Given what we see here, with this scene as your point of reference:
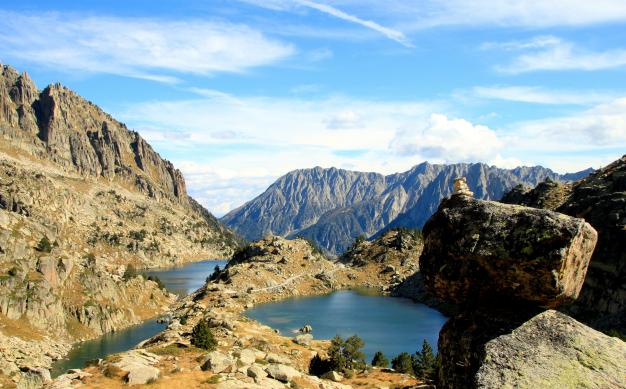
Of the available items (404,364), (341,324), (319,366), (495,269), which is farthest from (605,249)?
(495,269)

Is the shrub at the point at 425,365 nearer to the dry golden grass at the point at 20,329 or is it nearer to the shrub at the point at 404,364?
the shrub at the point at 404,364

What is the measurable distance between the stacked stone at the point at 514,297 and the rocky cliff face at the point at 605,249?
7532 cm

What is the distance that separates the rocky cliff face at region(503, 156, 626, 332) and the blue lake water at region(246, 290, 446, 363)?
29.6m

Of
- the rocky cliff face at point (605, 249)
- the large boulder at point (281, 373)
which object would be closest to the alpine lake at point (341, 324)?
the rocky cliff face at point (605, 249)

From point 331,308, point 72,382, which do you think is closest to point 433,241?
point 72,382

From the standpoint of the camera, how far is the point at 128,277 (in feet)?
506

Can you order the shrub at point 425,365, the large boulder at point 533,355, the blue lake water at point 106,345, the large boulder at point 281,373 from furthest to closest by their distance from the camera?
the blue lake water at point 106,345 < the shrub at point 425,365 < the large boulder at point 281,373 < the large boulder at point 533,355

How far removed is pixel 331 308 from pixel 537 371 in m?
131

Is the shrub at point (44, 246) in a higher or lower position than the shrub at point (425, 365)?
higher

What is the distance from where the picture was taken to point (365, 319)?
125m

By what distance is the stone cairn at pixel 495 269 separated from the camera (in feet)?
44.3

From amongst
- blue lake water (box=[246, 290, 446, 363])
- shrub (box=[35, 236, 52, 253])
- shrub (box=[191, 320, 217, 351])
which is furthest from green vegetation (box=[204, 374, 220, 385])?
shrub (box=[35, 236, 52, 253])

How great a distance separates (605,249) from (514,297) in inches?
3498

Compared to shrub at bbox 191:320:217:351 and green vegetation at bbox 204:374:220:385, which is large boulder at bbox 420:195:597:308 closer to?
green vegetation at bbox 204:374:220:385
